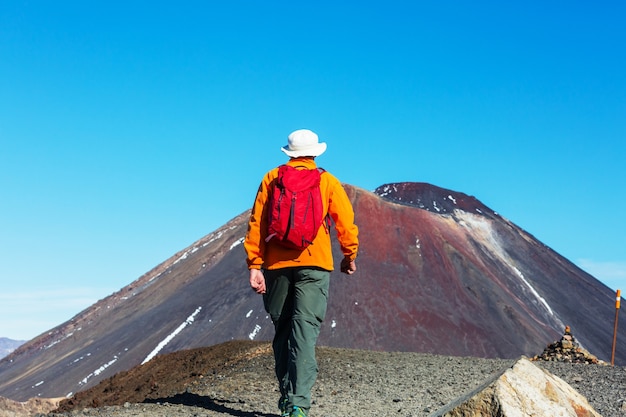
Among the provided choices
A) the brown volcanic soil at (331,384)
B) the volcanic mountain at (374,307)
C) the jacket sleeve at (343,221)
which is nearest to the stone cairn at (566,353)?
the brown volcanic soil at (331,384)

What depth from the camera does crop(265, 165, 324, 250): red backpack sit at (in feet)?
20.6

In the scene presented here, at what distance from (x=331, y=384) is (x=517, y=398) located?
4081mm

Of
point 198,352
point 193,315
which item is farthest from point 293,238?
point 193,315

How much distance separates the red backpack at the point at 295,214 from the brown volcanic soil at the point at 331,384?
1791 millimetres

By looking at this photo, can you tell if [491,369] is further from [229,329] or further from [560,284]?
[560,284]

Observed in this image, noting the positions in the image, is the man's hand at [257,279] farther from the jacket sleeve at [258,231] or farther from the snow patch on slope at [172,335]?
the snow patch on slope at [172,335]

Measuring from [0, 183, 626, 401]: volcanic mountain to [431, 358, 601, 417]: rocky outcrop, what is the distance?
2123 centimetres

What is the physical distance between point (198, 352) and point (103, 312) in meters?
28.1

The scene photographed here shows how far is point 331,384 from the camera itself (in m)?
8.97

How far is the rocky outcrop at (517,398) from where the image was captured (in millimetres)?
5012

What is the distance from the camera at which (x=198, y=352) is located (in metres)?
12.3

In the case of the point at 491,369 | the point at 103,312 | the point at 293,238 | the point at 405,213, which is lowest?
the point at 491,369

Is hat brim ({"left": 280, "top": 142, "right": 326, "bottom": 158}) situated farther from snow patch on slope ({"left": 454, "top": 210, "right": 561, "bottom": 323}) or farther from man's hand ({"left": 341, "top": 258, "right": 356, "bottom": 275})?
snow patch on slope ({"left": 454, "top": 210, "right": 561, "bottom": 323})

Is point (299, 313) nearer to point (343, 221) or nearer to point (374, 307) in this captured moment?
point (343, 221)
